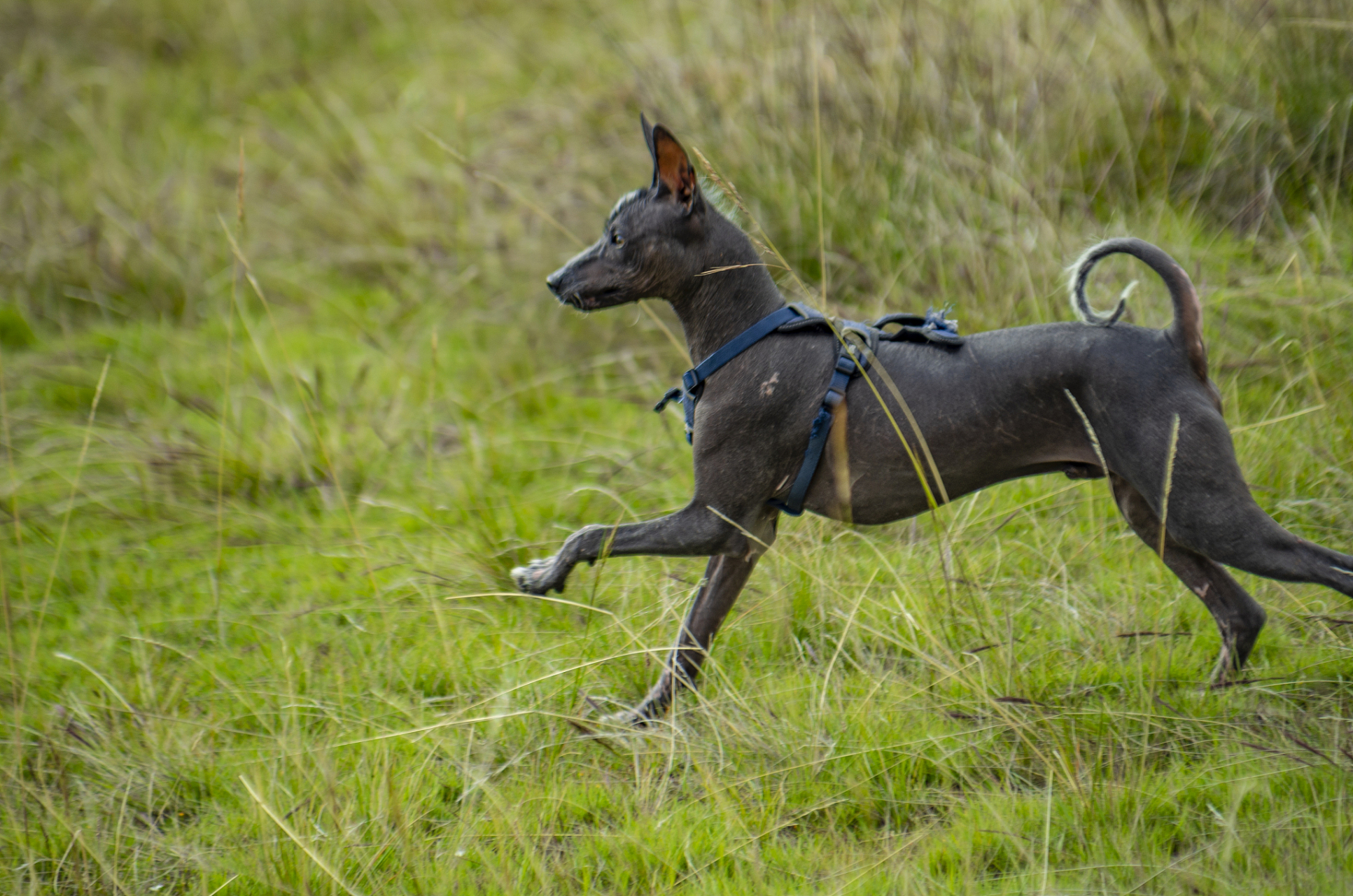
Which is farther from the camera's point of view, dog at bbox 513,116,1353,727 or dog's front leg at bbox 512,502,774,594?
dog's front leg at bbox 512,502,774,594

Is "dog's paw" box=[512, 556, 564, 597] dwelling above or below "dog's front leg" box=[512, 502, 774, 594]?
below

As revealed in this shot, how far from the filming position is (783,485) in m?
2.58

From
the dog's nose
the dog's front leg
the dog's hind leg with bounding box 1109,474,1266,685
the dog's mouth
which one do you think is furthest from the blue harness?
the dog's hind leg with bounding box 1109,474,1266,685

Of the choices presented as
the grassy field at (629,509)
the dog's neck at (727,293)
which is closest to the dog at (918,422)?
the dog's neck at (727,293)

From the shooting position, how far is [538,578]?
2.63 metres

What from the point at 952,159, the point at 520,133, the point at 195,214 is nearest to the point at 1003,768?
the point at 952,159

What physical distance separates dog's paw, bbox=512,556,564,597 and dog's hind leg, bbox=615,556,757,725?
404 millimetres

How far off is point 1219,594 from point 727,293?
1491mm

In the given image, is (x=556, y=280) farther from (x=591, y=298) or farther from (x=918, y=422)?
(x=918, y=422)

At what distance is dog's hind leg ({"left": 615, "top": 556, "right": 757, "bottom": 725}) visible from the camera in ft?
9.18

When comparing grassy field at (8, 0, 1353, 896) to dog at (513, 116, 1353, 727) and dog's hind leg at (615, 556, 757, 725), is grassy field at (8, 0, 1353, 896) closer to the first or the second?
dog's hind leg at (615, 556, 757, 725)

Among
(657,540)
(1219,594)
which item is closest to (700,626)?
(657,540)

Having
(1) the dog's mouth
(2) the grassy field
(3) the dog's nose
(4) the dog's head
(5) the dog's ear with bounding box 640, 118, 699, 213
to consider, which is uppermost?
(5) the dog's ear with bounding box 640, 118, 699, 213

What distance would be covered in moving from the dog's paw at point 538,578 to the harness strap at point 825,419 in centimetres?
66
